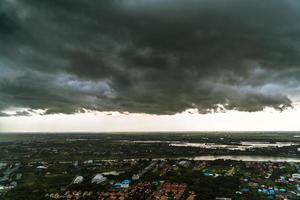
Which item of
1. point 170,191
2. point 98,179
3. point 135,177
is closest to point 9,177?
point 98,179

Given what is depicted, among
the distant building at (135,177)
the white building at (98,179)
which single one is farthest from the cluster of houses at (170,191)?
the white building at (98,179)

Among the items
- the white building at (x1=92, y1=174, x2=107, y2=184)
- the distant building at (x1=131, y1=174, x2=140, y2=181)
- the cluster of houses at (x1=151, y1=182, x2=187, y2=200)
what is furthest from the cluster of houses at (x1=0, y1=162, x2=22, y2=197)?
the cluster of houses at (x1=151, y1=182, x2=187, y2=200)

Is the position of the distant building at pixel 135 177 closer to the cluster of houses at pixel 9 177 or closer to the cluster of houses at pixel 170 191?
the cluster of houses at pixel 170 191

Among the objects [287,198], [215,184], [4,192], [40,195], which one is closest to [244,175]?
[215,184]

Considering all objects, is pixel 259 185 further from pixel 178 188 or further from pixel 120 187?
pixel 120 187

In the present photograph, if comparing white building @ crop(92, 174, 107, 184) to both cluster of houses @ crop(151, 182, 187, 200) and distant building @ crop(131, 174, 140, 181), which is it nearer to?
distant building @ crop(131, 174, 140, 181)

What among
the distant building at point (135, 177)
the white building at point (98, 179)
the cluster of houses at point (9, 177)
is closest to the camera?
the cluster of houses at point (9, 177)

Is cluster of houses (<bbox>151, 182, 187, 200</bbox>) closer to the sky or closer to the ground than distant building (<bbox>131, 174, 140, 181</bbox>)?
A: closer to the ground

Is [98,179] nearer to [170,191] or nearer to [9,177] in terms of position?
[170,191]

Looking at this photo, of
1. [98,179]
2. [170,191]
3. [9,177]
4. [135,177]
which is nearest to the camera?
[170,191]

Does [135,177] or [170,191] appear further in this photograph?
[135,177]

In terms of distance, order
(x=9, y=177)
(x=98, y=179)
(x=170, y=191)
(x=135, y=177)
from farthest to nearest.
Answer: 1. (x=9, y=177)
2. (x=135, y=177)
3. (x=98, y=179)
4. (x=170, y=191)
